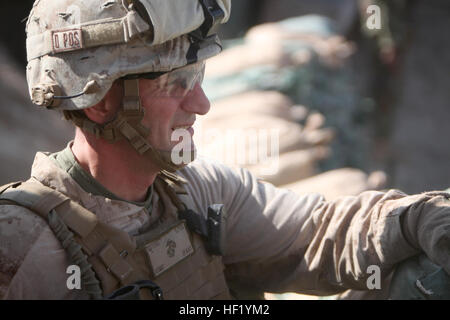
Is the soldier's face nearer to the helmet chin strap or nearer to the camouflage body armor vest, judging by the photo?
the helmet chin strap

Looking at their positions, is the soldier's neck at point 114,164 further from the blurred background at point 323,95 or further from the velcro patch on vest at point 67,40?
the blurred background at point 323,95

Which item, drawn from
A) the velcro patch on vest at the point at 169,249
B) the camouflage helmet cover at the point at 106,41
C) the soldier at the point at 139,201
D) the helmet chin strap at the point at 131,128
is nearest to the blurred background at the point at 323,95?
the soldier at the point at 139,201

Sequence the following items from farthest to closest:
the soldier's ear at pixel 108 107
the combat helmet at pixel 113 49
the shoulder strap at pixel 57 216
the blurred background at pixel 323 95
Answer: the blurred background at pixel 323 95 < the soldier's ear at pixel 108 107 < the combat helmet at pixel 113 49 < the shoulder strap at pixel 57 216

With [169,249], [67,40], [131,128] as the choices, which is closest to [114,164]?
[131,128]

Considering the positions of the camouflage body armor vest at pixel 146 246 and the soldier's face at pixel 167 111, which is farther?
the soldier's face at pixel 167 111

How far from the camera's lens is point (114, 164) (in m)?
2.96

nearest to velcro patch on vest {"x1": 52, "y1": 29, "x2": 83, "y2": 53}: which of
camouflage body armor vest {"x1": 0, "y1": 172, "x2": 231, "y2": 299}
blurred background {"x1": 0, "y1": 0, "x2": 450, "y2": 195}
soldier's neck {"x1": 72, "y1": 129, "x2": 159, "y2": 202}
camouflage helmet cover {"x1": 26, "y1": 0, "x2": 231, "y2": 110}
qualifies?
camouflage helmet cover {"x1": 26, "y1": 0, "x2": 231, "y2": 110}

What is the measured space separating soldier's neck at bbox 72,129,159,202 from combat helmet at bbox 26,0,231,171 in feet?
0.21

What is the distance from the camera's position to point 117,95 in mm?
2893

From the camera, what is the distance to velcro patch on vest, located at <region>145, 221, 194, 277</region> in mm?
2906

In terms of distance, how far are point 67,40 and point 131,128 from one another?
1.33ft

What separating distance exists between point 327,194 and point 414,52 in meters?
8.00

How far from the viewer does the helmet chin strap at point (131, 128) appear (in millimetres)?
2838
